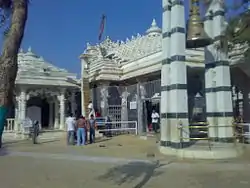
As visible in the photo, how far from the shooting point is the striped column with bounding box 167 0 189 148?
13.0 meters

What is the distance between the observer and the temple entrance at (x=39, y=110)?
95.3ft

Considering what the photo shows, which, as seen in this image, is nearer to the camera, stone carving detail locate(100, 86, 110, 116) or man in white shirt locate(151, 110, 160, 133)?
man in white shirt locate(151, 110, 160, 133)

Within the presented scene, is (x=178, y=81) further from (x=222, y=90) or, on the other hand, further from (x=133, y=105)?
(x=133, y=105)

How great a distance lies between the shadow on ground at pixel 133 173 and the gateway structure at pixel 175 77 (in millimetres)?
2380

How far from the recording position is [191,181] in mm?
8688

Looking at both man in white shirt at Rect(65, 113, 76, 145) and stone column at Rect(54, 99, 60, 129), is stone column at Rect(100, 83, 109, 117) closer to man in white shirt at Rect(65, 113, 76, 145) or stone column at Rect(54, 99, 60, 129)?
man in white shirt at Rect(65, 113, 76, 145)

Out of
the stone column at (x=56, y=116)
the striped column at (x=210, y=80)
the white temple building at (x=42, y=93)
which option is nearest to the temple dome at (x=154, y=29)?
the white temple building at (x=42, y=93)

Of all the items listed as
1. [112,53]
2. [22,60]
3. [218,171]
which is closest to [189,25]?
[218,171]

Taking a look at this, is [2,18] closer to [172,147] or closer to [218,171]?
[218,171]

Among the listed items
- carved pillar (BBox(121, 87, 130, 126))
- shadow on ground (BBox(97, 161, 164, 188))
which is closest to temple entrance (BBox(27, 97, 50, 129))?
carved pillar (BBox(121, 87, 130, 126))

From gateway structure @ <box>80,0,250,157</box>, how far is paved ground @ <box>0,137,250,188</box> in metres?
1.97

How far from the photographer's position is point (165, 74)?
45.4 feet

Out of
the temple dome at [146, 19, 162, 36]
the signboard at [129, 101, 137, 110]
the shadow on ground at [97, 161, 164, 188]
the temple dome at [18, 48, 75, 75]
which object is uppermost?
the temple dome at [146, 19, 162, 36]

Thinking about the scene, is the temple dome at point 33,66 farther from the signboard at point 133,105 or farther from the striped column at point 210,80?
the striped column at point 210,80
